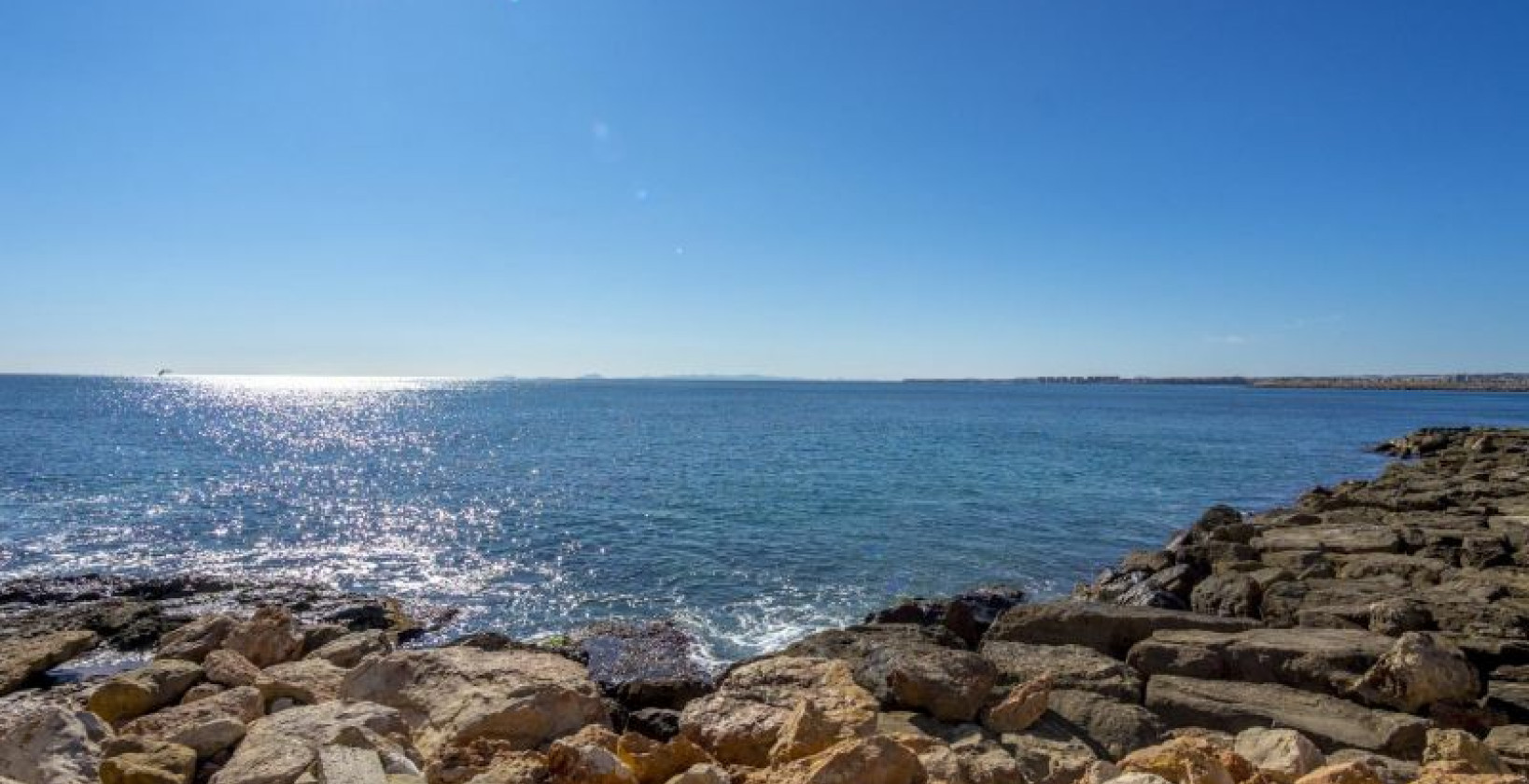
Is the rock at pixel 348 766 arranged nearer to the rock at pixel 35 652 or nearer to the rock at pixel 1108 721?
the rock at pixel 1108 721

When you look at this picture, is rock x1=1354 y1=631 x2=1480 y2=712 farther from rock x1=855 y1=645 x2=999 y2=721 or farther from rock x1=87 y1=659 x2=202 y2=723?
rock x1=87 y1=659 x2=202 y2=723

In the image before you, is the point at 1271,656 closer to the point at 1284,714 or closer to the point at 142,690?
the point at 1284,714

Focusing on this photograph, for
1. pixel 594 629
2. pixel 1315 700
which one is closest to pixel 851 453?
pixel 594 629

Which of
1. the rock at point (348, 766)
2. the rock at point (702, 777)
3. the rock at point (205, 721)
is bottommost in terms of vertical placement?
the rock at point (205, 721)

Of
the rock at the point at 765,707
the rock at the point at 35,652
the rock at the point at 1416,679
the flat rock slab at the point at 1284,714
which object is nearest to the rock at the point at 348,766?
the rock at the point at 765,707

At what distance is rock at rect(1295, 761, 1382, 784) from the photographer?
5645 mm

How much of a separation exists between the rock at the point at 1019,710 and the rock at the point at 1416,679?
3.60 metres

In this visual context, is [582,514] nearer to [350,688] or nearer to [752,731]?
[350,688]

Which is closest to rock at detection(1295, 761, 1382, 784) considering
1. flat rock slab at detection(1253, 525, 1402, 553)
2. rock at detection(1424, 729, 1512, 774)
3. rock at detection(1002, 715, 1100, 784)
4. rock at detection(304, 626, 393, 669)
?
rock at detection(1424, 729, 1512, 774)

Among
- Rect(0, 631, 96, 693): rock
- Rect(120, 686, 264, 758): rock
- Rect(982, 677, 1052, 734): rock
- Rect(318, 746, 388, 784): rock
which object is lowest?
Rect(0, 631, 96, 693): rock

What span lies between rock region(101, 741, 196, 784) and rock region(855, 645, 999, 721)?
622 centimetres

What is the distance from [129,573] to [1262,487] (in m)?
41.1

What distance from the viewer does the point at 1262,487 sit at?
1406 inches

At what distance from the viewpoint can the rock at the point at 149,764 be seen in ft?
20.4
